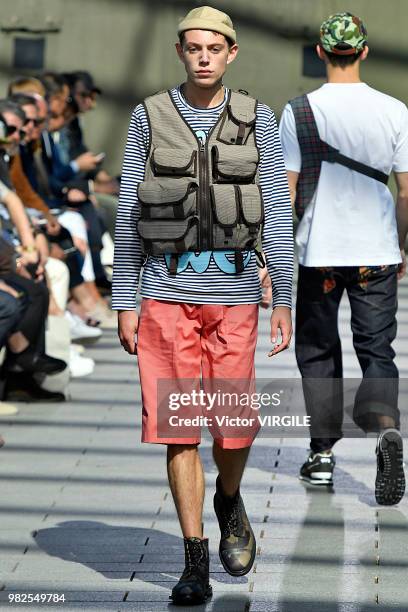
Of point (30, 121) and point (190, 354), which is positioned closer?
point (190, 354)

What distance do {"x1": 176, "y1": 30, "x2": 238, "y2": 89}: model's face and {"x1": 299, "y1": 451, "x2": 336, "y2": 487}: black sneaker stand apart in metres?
2.06

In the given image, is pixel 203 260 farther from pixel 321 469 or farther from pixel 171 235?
pixel 321 469

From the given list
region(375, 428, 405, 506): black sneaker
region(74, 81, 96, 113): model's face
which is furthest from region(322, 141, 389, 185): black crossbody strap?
region(74, 81, 96, 113): model's face

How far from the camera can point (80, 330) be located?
32.3ft

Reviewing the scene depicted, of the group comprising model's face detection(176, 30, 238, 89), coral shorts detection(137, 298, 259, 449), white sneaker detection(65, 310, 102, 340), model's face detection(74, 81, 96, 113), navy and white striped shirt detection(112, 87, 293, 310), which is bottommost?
white sneaker detection(65, 310, 102, 340)

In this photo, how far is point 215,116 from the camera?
14.9ft

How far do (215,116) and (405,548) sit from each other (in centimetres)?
162

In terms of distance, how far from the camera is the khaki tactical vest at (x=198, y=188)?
4457mm

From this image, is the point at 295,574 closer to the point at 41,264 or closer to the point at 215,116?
the point at 215,116

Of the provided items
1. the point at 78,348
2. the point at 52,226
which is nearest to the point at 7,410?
the point at 78,348

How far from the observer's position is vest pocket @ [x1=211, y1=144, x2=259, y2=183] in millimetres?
4453

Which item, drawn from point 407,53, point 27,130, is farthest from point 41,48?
point 27,130

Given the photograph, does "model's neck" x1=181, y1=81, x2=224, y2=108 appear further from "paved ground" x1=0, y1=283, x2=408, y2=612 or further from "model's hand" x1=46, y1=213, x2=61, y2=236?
"model's hand" x1=46, y1=213, x2=61, y2=236

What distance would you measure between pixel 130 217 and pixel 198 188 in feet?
0.75
